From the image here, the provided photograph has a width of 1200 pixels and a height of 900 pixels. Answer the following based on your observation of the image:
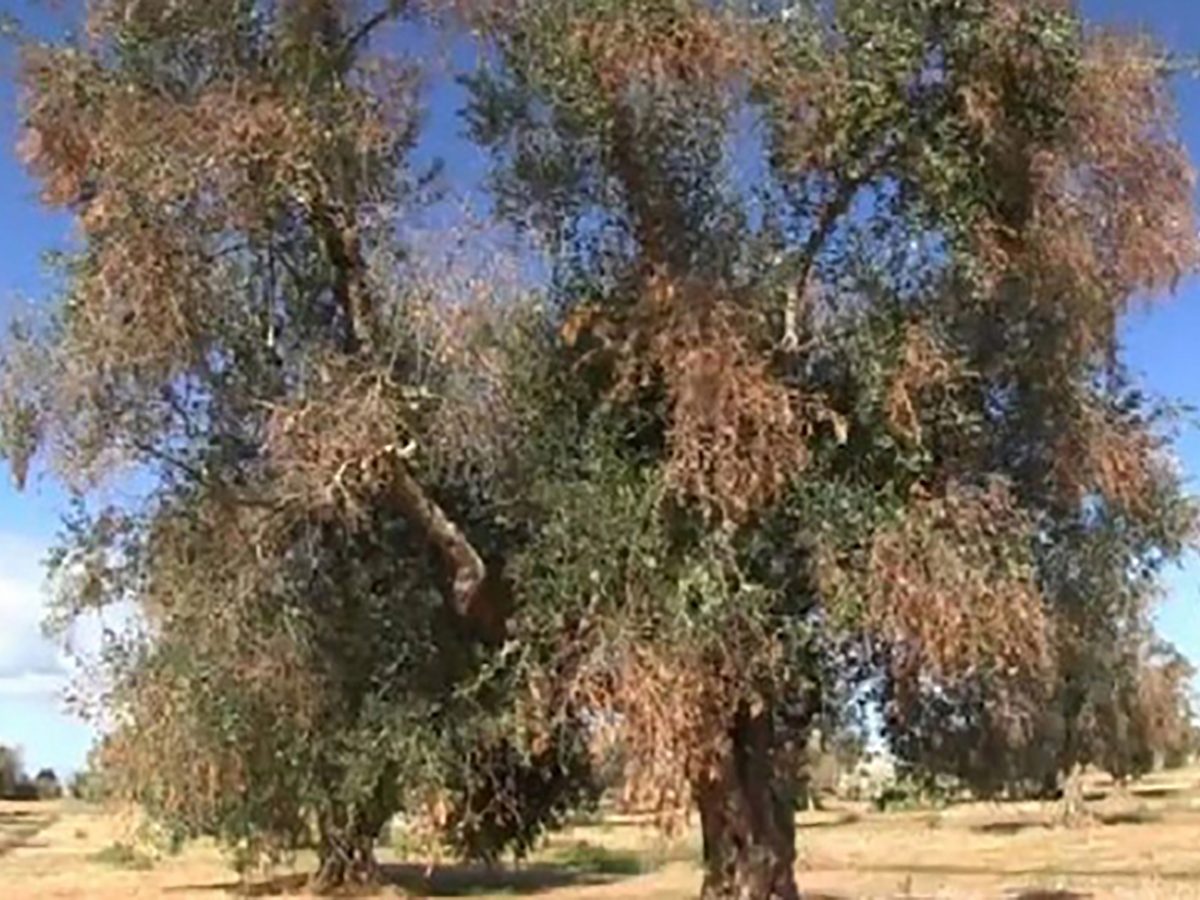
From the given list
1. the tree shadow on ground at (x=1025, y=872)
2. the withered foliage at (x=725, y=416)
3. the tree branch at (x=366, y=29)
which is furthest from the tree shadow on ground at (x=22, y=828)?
the withered foliage at (x=725, y=416)

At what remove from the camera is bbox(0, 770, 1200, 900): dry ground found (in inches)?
1438

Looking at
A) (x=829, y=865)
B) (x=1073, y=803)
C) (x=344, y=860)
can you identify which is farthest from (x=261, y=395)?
(x=1073, y=803)

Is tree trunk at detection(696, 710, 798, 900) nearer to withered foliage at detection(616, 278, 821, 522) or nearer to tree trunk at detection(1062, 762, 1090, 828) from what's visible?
withered foliage at detection(616, 278, 821, 522)

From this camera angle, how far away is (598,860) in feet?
184

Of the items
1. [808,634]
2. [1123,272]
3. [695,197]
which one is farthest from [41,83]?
[1123,272]

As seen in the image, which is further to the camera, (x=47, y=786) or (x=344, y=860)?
(x=47, y=786)

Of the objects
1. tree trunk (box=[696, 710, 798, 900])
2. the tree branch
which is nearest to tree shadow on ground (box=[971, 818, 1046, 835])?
tree trunk (box=[696, 710, 798, 900])

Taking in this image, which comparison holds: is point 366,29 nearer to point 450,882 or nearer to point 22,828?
point 450,882

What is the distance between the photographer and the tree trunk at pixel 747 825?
1923 centimetres

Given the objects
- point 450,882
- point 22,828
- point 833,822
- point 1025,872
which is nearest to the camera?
point 1025,872

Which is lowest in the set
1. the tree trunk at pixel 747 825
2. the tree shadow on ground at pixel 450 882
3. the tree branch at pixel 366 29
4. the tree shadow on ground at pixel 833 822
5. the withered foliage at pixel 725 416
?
the tree trunk at pixel 747 825

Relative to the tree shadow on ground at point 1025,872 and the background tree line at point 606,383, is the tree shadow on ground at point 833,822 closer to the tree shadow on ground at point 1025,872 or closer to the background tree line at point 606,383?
the tree shadow on ground at point 1025,872

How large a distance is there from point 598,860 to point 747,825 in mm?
37719

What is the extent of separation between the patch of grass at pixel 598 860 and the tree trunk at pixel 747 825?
30906mm
